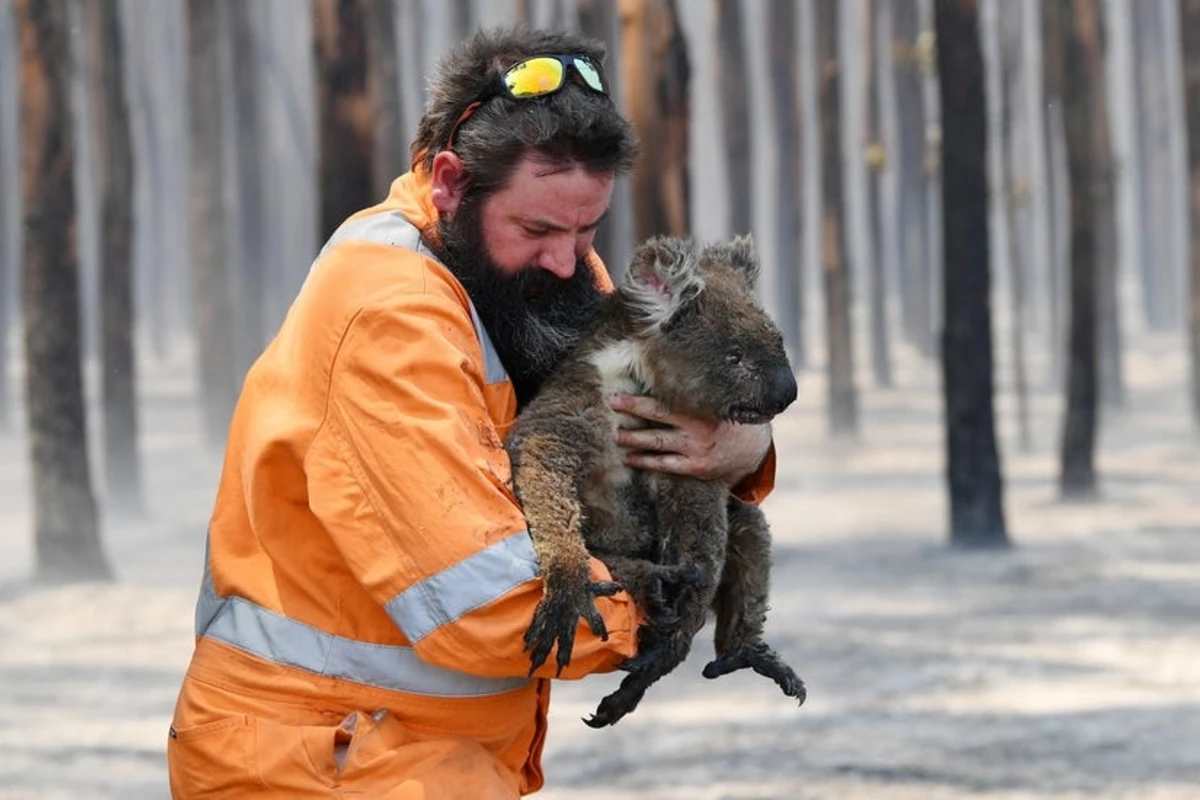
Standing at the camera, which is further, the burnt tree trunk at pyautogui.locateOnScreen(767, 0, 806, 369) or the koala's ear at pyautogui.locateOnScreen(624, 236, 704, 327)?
the burnt tree trunk at pyautogui.locateOnScreen(767, 0, 806, 369)

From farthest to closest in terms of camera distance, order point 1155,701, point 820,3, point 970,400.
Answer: point 820,3 → point 970,400 → point 1155,701

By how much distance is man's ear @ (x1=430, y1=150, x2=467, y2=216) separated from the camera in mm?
2961

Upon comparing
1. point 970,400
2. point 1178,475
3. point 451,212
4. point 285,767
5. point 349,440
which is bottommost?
point 1178,475

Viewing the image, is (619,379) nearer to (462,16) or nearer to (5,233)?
(462,16)

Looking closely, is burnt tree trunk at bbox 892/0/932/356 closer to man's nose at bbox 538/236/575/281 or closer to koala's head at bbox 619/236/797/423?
koala's head at bbox 619/236/797/423

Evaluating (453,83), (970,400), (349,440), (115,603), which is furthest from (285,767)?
(970,400)

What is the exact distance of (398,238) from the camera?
2.96m

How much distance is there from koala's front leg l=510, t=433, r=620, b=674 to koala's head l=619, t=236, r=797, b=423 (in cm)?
21

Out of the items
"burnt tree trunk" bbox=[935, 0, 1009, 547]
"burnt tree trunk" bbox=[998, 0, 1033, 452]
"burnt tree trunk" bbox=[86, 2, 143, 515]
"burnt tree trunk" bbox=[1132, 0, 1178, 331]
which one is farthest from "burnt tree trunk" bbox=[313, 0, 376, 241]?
"burnt tree trunk" bbox=[1132, 0, 1178, 331]

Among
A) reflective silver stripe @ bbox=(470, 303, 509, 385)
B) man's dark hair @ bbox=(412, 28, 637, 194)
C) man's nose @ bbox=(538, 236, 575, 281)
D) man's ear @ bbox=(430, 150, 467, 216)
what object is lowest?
reflective silver stripe @ bbox=(470, 303, 509, 385)

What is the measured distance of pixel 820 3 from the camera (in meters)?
22.1

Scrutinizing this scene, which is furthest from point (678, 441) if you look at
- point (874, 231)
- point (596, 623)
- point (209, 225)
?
point (874, 231)

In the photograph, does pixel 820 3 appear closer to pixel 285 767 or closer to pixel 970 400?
pixel 970 400

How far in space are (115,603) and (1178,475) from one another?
9.45 metres
